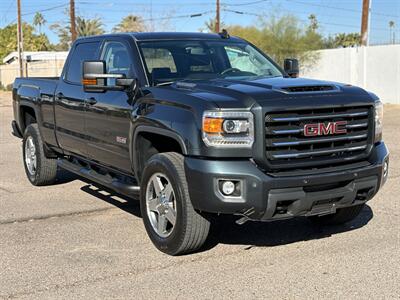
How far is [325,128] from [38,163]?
4.73 metres

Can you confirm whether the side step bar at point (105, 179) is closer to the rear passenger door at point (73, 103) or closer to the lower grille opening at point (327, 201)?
the rear passenger door at point (73, 103)

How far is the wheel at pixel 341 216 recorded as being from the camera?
5.79m

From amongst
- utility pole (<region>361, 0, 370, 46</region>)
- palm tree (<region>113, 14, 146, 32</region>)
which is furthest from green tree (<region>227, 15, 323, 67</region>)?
palm tree (<region>113, 14, 146, 32</region>)

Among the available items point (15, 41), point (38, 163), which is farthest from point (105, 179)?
point (15, 41)

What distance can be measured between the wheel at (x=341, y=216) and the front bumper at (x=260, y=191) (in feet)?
3.52

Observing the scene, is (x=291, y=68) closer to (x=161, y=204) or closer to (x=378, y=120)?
(x=378, y=120)

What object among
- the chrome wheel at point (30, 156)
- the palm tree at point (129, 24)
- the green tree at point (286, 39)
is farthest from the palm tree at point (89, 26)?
the chrome wheel at point (30, 156)

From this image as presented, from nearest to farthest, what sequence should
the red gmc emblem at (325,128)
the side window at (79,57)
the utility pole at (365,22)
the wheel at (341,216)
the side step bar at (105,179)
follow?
the red gmc emblem at (325,128) → the side step bar at (105,179) → the wheel at (341,216) → the side window at (79,57) → the utility pole at (365,22)

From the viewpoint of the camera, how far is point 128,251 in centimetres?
522

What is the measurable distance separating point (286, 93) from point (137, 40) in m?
1.99

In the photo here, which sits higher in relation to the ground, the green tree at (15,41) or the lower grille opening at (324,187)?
the green tree at (15,41)

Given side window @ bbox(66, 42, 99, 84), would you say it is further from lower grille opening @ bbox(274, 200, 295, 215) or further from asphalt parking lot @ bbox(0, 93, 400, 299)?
lower grille opening @ bbox(274, 200, 295, 215)

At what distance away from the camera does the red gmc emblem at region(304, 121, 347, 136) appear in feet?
15.3

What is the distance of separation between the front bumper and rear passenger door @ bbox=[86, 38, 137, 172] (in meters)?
1.29
